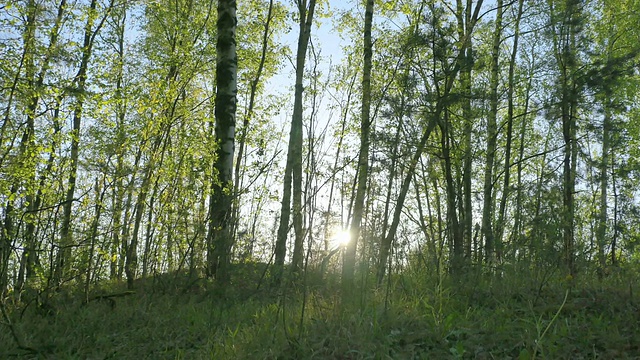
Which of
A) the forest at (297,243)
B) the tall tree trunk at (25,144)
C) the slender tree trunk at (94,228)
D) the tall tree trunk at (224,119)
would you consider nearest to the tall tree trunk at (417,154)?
the forest at (297,243)

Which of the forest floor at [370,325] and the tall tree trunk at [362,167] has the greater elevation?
the tall tree trunk at [362,167]

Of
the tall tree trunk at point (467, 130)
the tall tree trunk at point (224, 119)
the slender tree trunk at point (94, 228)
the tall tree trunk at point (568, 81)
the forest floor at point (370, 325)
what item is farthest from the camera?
the tall tree trunk at point (568, 81)

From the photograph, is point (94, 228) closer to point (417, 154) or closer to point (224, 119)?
point (224, 119)

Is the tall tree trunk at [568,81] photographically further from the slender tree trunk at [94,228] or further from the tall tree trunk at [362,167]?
the slender tree trunk at [94,228]

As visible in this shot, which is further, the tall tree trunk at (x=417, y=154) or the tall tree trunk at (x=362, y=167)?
the tall tree trunk at (x=362, y=167)

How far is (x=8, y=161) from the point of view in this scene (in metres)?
7.76

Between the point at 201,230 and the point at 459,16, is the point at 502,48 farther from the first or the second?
the point at 201,230

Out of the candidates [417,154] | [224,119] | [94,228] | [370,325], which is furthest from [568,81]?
[94,228]

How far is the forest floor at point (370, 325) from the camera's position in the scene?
14.6 feet

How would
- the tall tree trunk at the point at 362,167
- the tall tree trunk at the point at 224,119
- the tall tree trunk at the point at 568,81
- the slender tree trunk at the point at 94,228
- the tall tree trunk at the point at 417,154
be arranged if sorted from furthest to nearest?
the tall tree trunk at the point at 568,81
the tall tree trunk at the point at 224,119
the tall tree trunk at the point at 362,167
the slender tree trunk at the point at 94,228
the tall tree trunk at the point at 417,154

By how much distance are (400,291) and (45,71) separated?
22.2 feet

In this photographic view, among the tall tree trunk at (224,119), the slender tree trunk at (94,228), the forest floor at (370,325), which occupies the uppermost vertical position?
the tall tree trunk at (224,119)

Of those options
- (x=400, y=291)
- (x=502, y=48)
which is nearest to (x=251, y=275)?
(x=400, y=291)

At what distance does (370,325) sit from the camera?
4738mm
